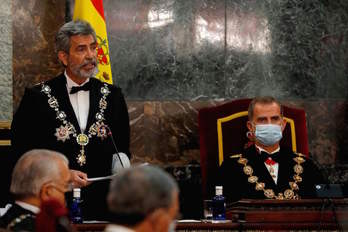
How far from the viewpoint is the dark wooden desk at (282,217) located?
447cm

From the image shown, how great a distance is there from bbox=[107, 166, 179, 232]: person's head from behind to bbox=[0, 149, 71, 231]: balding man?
799 millimetres

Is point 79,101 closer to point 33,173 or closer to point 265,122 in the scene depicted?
point 265,122

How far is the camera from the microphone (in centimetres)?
514

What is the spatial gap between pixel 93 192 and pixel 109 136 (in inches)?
14.3

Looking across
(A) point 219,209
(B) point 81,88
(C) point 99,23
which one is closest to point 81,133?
(B) point 81,88

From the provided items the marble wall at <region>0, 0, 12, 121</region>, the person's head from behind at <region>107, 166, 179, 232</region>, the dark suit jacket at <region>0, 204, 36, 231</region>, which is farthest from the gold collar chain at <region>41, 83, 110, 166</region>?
the person's head from behind at <region>107, 166, 179, 232</region>

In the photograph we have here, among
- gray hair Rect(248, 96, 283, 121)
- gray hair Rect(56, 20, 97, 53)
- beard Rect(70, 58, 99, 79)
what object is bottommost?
gray hair Rect(248, 96, 283, 121)

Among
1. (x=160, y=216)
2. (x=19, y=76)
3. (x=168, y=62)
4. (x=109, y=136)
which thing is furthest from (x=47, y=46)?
(x=160, y=216)

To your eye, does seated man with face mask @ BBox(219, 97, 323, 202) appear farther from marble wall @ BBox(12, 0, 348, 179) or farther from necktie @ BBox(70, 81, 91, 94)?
necktie @ BBox(70, 81, 91, 94)

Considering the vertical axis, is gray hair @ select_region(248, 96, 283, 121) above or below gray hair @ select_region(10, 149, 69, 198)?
above

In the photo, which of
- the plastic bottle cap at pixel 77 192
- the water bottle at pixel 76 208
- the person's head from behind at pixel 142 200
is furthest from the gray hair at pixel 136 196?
the plastic bottle cap at pixel 77 192

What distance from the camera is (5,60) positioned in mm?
6633

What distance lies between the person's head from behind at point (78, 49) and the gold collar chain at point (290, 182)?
51.0 inches

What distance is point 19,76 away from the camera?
6.64 m
